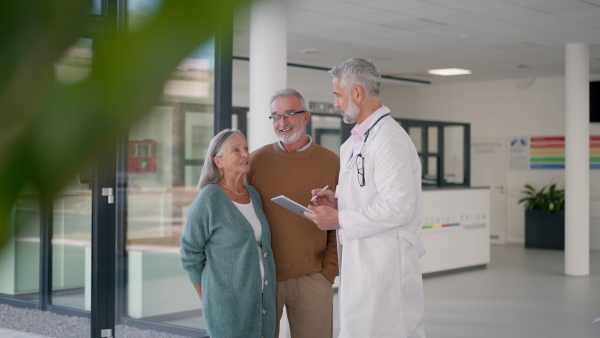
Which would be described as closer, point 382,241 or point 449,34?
point 382,241

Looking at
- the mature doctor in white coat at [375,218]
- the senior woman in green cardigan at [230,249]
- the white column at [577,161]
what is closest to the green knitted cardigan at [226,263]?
the senior woman in green cardigan at [230,249]

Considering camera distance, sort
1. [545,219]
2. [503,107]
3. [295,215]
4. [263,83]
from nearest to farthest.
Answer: [295,215], [263,83], [545,219], [503,107]

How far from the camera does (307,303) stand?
2959mm

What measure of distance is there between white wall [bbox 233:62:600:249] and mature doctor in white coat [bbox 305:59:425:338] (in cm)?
941

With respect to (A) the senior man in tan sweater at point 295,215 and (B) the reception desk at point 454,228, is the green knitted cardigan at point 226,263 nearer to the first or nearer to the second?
(A) the senior man in tan sweater at point 295,215

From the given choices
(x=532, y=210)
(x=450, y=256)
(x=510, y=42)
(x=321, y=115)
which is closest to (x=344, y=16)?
(x=510, y=42)

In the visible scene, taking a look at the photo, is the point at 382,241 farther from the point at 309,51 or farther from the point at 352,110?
the point at 309,51

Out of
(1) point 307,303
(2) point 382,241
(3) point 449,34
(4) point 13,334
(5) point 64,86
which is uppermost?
(3) point 449,34

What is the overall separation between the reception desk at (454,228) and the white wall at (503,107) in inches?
131

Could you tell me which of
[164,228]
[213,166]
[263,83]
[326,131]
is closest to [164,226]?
[164,228]

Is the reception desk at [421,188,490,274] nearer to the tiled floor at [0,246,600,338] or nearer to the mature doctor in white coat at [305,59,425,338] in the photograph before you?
the tiled floor at [0,246,600,338]

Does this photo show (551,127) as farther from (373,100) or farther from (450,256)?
(373,100)

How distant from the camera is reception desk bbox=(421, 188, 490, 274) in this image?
360 inches

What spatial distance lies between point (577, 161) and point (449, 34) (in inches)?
87.3
